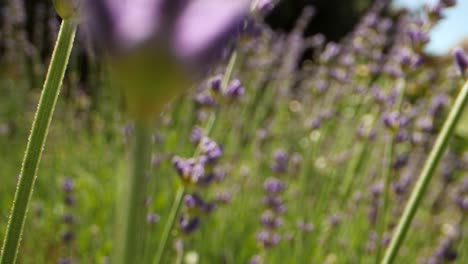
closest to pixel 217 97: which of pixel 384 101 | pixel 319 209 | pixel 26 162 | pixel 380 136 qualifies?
pixel 26 162

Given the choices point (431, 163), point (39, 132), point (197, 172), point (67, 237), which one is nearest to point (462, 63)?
point (431, 163)

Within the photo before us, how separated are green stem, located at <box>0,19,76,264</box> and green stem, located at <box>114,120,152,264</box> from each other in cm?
27

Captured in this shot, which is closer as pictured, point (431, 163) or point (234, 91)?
point (431, 163)

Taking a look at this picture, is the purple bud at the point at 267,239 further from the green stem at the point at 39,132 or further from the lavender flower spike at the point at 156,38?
the lavender flower spike at the point at 156,38

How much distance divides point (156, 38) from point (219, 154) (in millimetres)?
858

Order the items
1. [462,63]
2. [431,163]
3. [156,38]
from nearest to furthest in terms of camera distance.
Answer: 1. [156,38]
2. [431,163]
3. [462,63]

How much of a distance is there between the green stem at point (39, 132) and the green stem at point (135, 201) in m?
0.27

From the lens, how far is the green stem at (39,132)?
1.79ft

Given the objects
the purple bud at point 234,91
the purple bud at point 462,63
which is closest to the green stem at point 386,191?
the purple bud at point 234,91

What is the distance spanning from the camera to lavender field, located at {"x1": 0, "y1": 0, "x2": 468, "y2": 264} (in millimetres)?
300

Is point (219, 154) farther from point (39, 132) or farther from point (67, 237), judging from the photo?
point (67, 237)

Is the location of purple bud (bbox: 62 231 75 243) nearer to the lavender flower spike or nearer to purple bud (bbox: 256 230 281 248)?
purple bud (bbox: 256 230 281 248)

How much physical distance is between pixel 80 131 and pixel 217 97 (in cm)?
312

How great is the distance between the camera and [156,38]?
0.30 m
